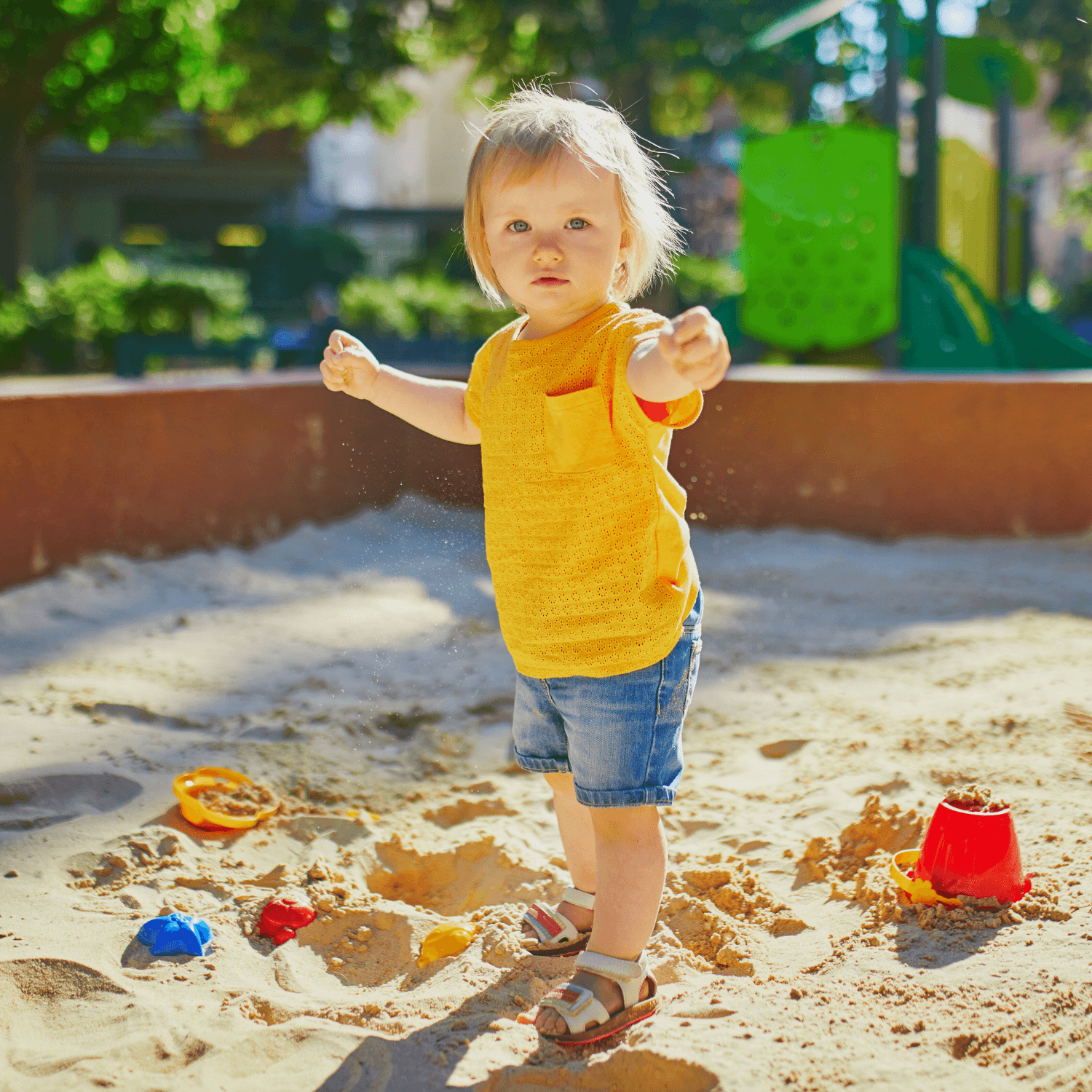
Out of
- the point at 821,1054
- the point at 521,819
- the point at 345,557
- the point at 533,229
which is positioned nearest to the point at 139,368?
the point at 345,557

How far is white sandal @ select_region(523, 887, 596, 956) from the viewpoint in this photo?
6.25ft

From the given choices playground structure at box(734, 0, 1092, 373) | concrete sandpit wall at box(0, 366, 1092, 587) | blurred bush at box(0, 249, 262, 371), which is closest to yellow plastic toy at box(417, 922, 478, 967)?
concrete sandpit wall at box(0, 366, 1092, 587)

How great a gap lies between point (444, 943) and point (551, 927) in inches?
7.8

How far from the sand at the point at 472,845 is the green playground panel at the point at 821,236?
4119 millimetres

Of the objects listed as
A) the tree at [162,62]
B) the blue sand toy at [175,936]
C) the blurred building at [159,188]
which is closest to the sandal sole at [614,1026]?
the blue sand toy at [175,936]

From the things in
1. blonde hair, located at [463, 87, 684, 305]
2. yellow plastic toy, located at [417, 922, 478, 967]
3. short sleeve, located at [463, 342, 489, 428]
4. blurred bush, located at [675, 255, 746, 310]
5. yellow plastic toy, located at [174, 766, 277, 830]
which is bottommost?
yellow plastic toy, located at [417, 922, 478, 967]

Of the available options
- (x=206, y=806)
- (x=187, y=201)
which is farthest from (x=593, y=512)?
(x=187, y=201)

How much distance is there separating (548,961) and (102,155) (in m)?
23.4

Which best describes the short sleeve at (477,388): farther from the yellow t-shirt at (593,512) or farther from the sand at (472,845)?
the sand at (472,845)

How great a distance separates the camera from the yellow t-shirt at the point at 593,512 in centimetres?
161

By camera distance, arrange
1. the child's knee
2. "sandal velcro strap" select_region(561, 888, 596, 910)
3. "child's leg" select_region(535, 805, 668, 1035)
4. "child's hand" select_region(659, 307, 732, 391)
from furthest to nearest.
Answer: "sandal velcro strap" select_region(561, 888, 596, 910) → the child's knee → "child's leg" select_region(535, 805, 668, 1035) → "child's hand" select_region(659, 307, 732, 391)

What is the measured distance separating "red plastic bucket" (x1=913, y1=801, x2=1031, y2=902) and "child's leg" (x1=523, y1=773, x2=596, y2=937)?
2.01 ft

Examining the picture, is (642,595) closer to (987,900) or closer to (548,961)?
(548,961)

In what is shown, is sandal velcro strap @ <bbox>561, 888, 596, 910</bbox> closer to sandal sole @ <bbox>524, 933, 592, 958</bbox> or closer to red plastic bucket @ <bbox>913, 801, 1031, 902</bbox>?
sandal sole @ <bbox>524, 933, 592, 958</bbox>
